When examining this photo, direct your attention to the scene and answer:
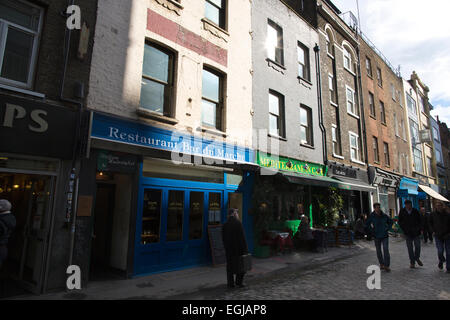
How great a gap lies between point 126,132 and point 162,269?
3709 mm

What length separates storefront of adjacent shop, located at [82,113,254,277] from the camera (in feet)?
22.7

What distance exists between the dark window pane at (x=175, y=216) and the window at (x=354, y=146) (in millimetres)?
12777

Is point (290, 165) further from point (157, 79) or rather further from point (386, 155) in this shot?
point (386, 155)

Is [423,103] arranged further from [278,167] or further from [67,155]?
[67,155]

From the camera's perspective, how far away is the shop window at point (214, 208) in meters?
8.99

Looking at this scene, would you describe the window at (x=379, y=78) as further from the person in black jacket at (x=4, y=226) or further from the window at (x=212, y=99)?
the person in black jacket at (x=4, y=226)

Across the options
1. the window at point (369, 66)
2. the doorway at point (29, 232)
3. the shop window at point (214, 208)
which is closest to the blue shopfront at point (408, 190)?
the window at point (369, 66)

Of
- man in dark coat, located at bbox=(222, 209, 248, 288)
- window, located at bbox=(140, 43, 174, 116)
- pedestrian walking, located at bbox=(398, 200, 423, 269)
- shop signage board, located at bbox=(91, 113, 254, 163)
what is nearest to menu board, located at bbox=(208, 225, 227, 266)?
man in dark coat, located at bbox=(222, 209, 248, 288)

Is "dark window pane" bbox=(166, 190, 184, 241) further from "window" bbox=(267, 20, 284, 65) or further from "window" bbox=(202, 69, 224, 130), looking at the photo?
"window" bbox=(267, 20, 284, 65)

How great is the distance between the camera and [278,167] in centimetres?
1155

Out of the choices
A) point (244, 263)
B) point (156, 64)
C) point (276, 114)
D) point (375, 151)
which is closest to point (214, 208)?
point (244, 263)

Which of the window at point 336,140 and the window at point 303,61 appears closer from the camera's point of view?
the window at point 303,61

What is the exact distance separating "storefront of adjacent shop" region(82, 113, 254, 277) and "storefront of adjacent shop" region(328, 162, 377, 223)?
299 inches
